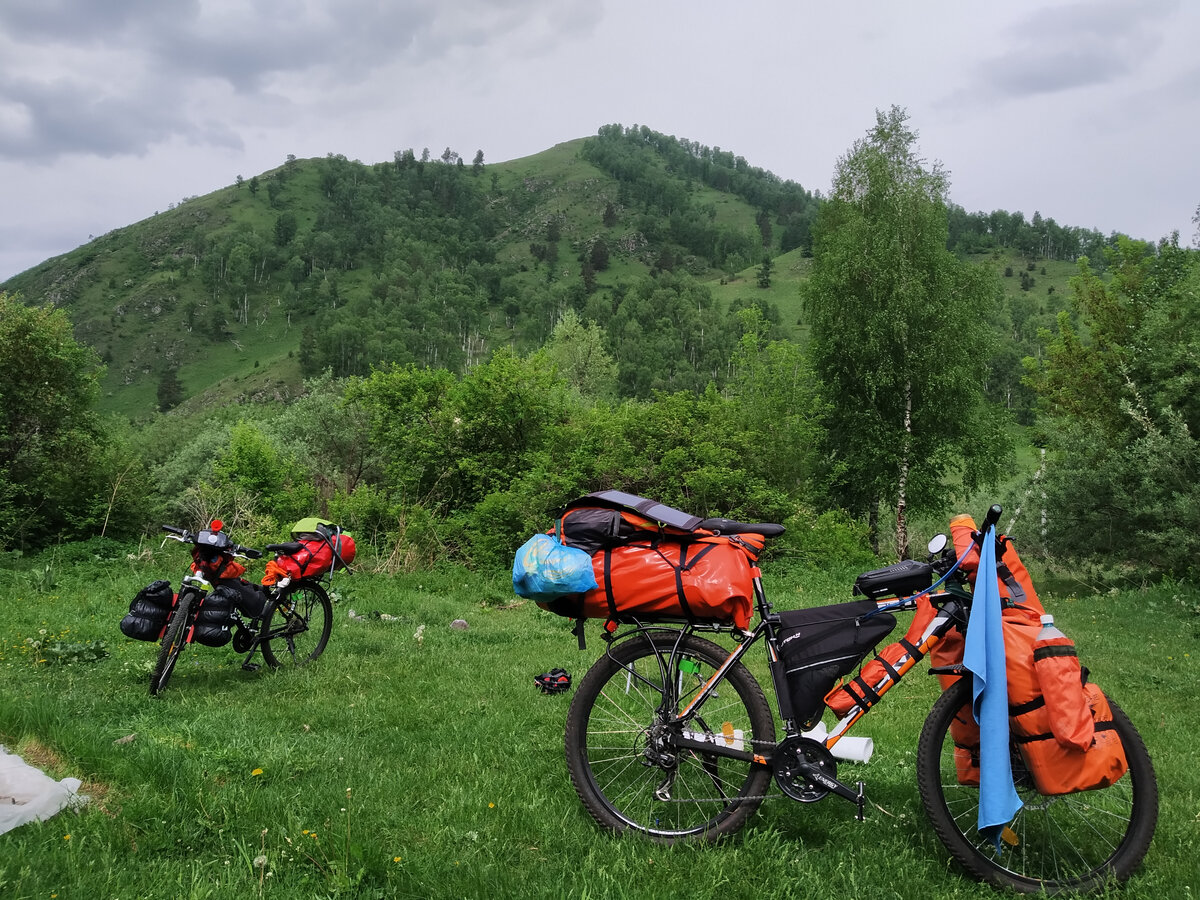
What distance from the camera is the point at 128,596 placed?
1005cm

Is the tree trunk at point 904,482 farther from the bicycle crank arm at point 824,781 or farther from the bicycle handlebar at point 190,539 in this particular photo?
the bicycle crank arm at point 824,781

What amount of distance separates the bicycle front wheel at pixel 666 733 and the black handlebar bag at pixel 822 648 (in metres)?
0.20

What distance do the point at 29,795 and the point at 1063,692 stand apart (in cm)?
447

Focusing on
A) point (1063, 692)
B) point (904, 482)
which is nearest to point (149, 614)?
point (1063, 692)

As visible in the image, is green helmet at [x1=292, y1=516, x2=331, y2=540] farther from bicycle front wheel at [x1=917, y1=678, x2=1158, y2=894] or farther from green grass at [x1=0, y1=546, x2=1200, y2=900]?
bicycle front wheel at [x1=917, y1=678, x2=1158, y2=894]

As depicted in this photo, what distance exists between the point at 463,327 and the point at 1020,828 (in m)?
131

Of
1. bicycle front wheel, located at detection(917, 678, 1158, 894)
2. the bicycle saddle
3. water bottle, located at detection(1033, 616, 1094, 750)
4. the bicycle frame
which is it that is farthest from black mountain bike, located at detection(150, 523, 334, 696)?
water bottle, located at detection(1033, 616, 1094, 750)

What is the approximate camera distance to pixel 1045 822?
11.1 feet

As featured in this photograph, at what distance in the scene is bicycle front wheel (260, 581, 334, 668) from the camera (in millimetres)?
6635

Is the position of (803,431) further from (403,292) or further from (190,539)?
(403,292)

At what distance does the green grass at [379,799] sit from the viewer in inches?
113

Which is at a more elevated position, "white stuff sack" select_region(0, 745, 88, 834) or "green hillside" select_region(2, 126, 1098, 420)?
"green hillside" select_region(2, 126, 1098, 420)

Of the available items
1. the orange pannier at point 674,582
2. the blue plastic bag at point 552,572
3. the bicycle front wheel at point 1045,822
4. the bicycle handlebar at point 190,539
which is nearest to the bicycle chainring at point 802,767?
the bicycle front wheel at point 1045,822

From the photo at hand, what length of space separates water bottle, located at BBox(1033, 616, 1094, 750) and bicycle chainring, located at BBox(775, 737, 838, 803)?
3.21ft
